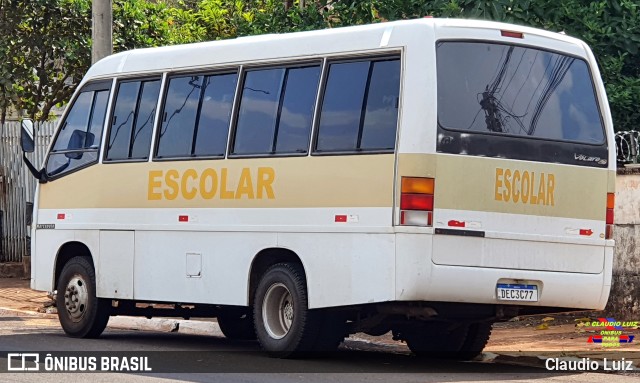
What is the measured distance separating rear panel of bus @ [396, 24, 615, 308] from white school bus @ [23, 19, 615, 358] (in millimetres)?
17

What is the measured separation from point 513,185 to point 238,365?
2.81m

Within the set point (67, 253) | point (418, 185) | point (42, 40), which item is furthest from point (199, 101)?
point (42, 40)

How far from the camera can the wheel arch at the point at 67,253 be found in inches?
599

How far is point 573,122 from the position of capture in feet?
41.2

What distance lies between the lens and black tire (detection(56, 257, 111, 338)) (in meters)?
14.9

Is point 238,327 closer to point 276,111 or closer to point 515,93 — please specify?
point 276,111

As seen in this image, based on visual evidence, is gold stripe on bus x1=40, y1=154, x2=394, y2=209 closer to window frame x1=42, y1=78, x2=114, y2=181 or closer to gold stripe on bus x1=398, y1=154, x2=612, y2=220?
window frame x1=42, y1=78, x2=114, y2=181

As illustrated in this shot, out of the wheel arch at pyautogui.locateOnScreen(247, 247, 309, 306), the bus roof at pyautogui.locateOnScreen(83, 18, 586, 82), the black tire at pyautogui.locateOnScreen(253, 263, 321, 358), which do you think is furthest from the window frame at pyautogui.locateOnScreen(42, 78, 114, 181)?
the black tire at pyautogui.locateOnScreen(253, 263, 321, 358)

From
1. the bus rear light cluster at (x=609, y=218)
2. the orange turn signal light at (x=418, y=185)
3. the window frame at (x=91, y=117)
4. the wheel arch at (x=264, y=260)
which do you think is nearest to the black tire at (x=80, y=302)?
the window frame at (x=91, y=117)

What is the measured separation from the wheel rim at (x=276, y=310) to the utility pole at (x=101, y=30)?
6.59 m

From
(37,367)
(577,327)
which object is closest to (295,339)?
(37,367)

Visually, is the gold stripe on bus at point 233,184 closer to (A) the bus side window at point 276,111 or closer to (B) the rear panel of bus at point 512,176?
(A) the bus side window at point 276,111

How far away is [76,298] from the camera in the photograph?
49.7ft

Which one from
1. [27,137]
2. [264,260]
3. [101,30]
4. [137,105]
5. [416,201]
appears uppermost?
[101,30]
